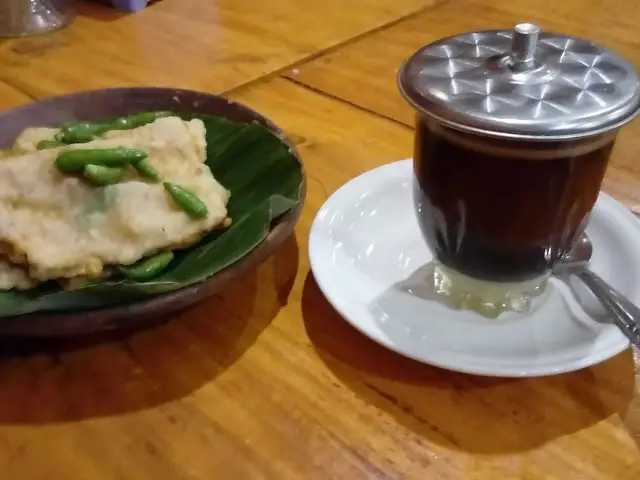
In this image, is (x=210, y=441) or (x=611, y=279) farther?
(x=611, y=279)

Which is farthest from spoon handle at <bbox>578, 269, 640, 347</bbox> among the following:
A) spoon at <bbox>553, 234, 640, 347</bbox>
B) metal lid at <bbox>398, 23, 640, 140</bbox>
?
metal lid at <bbox>398, 23, 640, 140</bbox>

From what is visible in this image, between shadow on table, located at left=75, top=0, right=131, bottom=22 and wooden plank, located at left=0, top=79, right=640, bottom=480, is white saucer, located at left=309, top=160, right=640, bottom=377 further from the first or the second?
shadow on table, located at left=75, top=0, right=131, bottom=22

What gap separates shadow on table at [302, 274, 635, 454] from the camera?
50cm

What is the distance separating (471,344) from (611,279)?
151 millimetres

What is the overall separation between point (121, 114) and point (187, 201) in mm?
250

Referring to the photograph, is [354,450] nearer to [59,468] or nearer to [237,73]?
[59,468]

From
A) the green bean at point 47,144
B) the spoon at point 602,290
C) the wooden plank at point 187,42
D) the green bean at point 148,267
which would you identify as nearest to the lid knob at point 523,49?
the spoon at point 602,290

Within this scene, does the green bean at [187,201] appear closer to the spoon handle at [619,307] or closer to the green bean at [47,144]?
the green bean at [47,144]

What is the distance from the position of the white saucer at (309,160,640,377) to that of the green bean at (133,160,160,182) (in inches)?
5.7

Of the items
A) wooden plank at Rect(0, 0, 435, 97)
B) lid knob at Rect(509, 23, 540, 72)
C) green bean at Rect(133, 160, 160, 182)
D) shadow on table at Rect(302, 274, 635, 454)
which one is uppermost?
lid knob at Rect(509, 23, 540, 72)

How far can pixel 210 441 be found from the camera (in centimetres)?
50

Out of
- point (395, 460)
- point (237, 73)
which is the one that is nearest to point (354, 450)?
point (395, 460)

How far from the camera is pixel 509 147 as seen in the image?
1.63 feet

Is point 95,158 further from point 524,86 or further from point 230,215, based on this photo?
point 524,86
